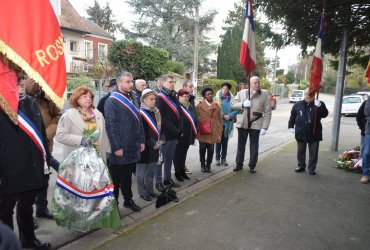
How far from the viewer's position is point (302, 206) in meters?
4.91

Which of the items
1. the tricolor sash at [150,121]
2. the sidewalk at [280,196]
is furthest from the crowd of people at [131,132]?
the sidewalk at [280,196]

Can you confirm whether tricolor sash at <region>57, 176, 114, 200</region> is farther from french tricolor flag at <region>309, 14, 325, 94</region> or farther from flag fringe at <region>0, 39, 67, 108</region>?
french tricolor flag at <region>309, 14, 325, 94</region>

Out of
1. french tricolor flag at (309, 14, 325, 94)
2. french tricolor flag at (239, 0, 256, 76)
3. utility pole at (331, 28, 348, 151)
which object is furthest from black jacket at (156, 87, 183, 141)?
utility pole at (331, 28, 348, 151)

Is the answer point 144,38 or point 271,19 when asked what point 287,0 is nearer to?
point 271,19

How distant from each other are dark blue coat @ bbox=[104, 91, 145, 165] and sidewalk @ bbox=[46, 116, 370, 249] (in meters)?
0.83

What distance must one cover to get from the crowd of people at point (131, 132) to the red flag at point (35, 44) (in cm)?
53

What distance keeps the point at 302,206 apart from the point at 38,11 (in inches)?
169

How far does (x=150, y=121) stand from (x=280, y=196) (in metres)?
2.44

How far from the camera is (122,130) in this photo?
4176 millimetres

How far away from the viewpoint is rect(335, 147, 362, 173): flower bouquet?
6.89 meters

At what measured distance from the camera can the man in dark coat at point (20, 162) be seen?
2.86 metres

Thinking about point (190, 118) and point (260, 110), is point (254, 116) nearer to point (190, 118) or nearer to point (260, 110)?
point (260, 110)

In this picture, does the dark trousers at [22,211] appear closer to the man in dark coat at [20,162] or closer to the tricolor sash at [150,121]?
the man in dark coat at [20,162]

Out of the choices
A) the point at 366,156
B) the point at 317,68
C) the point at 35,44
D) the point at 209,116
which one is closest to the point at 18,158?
the point at 35,44
